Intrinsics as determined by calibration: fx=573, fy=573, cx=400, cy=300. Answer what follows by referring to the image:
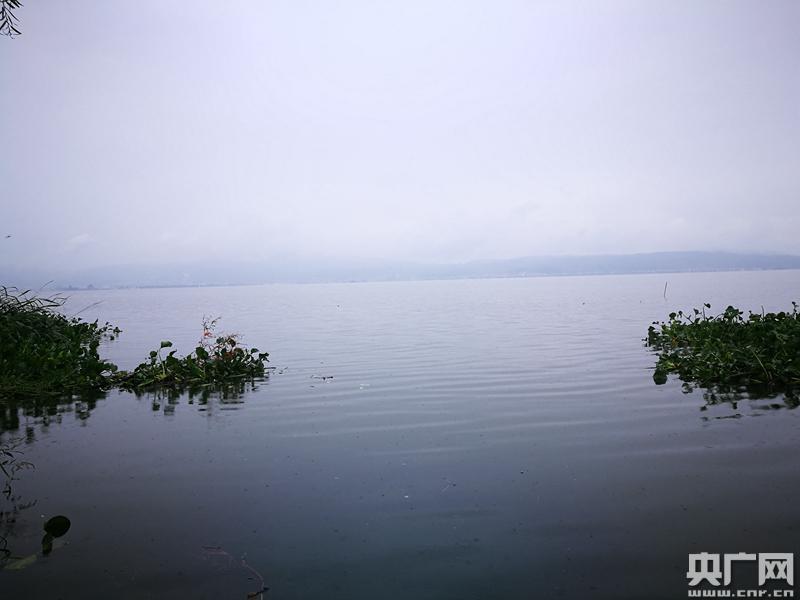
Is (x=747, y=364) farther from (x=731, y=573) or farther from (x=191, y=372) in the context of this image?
(x=191, y=372)

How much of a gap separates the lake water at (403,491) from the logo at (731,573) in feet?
0.40

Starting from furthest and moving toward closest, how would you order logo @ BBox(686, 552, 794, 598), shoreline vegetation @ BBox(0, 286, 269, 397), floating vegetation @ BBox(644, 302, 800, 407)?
shoreline vegetation @ BBox(0, 286, 269, 397)
floating vegetation @ BBox(644, 302, 800, 407)
logo @ BBox(686, 552, 794, 598)

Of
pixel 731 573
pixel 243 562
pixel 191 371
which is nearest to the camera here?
pixel 731 573

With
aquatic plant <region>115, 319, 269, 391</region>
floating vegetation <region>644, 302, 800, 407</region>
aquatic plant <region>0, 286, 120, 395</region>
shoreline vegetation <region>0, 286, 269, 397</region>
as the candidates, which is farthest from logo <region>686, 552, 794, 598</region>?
aquatic plant <region>0, 286, 120, 395</region>

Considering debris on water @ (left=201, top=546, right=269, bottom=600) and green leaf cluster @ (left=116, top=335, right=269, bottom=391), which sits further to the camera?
green leaf cluster @ (left=116, top=335, right=269, bottom=391)

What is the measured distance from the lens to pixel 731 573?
5352mm

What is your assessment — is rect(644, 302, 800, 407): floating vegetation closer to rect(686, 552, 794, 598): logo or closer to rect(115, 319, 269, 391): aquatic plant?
rect(686, 552, 794, 598): logo

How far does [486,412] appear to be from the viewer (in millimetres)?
12281

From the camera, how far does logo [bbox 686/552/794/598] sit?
16.5 feet

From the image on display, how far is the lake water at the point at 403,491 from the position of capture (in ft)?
17.7

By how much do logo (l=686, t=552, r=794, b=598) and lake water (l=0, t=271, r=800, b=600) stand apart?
122 mm

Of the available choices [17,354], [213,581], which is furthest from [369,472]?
[17,354]

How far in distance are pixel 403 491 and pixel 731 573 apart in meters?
3.77

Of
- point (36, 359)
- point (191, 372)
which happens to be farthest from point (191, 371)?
point (36, 359)
